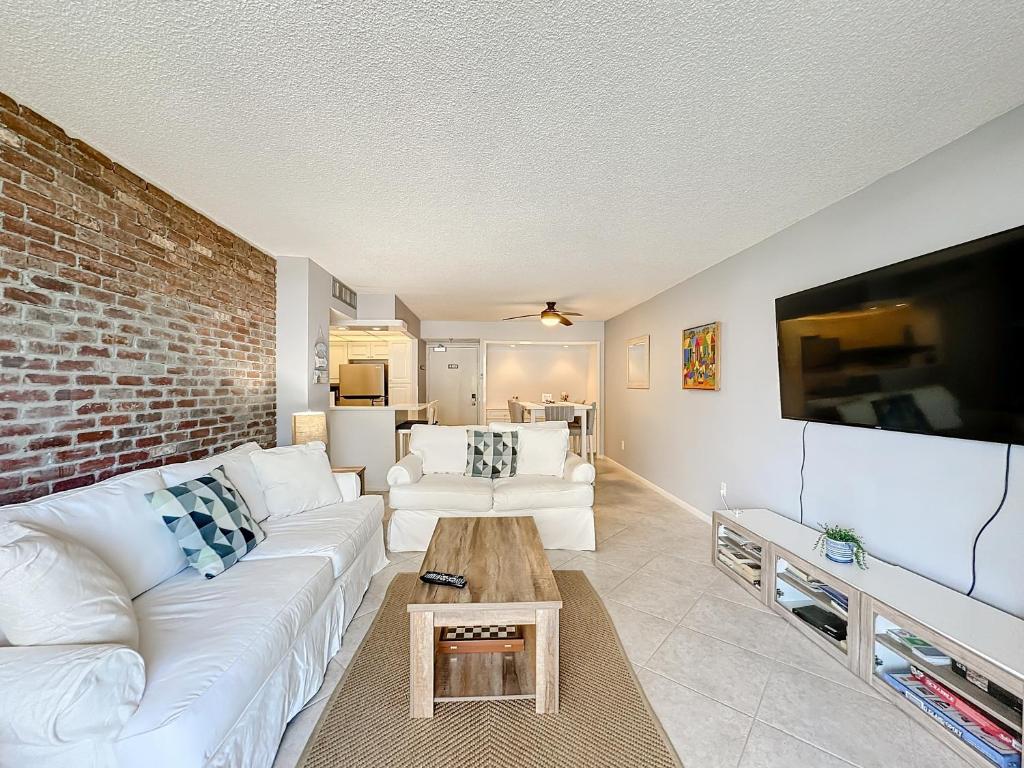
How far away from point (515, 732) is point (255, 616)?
3.32ft

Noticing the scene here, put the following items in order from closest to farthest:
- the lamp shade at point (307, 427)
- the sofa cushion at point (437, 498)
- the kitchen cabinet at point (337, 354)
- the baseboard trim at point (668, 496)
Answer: the sofa cushion at point (437, 498), the lamp shade at point (307, 427), the baseboard trim at point (668, 496), the kitchen cabinet at point (337, 354)

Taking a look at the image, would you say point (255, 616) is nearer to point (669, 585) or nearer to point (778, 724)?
point (778, 724)

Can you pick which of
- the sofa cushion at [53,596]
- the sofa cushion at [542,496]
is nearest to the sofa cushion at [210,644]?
the sofa cushion at [53,596]

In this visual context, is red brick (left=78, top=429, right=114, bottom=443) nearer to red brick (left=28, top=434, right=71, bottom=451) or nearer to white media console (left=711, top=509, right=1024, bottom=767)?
red brick (left=28, top=434, right=71, bottom=451)

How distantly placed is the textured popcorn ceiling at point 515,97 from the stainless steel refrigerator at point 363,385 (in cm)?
299

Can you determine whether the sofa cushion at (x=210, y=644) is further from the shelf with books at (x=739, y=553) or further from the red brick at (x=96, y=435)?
the shelf with books at (x=739, y=553)

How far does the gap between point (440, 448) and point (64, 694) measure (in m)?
2.76

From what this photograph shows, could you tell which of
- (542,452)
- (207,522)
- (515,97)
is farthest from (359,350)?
(515,97)

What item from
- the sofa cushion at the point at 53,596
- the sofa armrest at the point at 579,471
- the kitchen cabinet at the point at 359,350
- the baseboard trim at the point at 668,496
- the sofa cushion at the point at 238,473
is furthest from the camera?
the kitchen cabinet at the point at 359,350

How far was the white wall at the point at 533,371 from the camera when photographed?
27.7 ft

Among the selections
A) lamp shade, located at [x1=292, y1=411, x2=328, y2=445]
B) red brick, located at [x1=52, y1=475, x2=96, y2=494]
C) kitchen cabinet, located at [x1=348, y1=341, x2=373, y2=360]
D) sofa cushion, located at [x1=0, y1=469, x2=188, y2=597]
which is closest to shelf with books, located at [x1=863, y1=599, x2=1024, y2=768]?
sofa cushion, located at [x1=0, y1=469, x2=188, y2=597]

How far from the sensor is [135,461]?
2.21m

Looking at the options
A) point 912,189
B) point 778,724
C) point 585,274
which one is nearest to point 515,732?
point 778,724

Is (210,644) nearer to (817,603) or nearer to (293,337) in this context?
(817,603)
